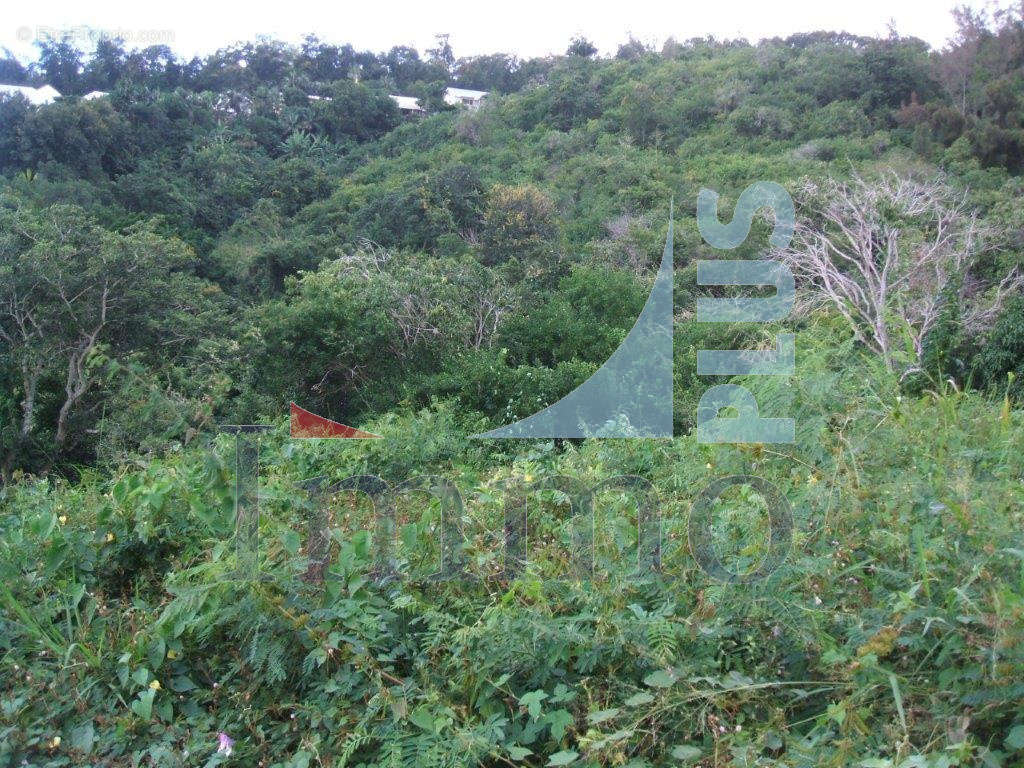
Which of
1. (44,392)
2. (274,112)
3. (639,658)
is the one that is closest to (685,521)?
(639,658)

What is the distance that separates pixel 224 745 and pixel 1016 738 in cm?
123

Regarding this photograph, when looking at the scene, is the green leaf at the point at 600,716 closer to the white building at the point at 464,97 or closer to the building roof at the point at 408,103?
the white building at the point at 464,97

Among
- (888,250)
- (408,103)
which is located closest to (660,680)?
(888,250)

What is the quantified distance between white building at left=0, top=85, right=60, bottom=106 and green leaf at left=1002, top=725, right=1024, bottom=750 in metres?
20.6

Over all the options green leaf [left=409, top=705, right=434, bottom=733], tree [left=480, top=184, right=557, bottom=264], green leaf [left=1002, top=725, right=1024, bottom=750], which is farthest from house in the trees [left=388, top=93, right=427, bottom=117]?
green leaf [left=1002, top=725, right=1024, bottom=750]

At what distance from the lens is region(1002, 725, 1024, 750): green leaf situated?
3.70ft

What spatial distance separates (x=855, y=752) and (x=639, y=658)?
377mm

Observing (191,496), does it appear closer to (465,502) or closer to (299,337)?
(465,502)

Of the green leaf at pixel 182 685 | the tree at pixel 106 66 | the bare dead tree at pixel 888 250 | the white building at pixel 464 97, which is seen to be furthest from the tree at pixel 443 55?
the green leaf at pixel 182 685

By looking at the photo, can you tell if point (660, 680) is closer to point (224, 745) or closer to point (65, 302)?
point (224, 745)

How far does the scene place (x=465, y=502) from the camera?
2.07 meters

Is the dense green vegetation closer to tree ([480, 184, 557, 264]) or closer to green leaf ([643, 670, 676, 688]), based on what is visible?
green leaf ([643, 670, 676, 688])

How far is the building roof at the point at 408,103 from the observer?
2511 cm

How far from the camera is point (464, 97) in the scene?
26359 millimetres
